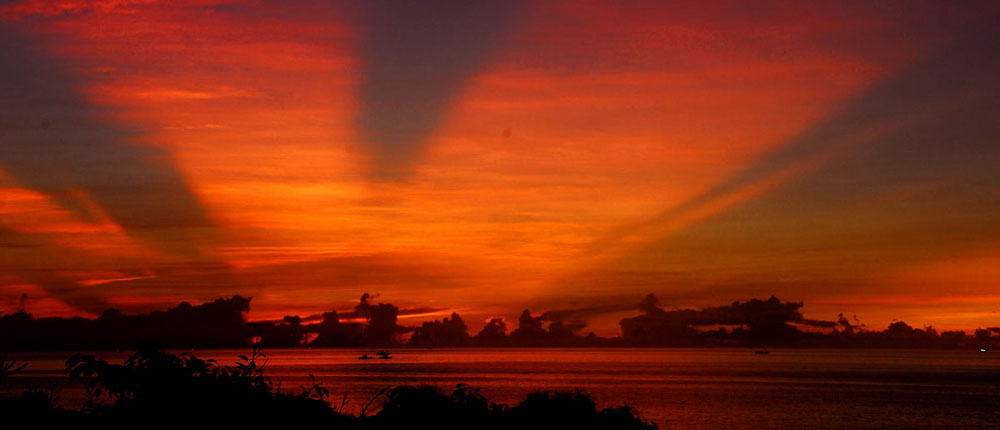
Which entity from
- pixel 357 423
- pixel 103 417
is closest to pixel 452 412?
pixel 357 423

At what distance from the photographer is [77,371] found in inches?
844

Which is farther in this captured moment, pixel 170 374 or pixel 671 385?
pixel 671 385

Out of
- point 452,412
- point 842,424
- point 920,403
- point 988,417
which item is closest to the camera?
point 452,412

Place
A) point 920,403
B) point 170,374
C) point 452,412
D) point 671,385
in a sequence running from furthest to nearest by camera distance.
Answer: point 671,385 < point 920,403 < point 452,412 < point 170,374

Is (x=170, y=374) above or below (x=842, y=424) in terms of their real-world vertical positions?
above

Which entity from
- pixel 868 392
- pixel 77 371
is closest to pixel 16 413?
pixel 77 371

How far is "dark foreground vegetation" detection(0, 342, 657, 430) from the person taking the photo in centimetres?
2298

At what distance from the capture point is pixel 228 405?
2345cm

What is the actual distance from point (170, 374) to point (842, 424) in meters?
95.2

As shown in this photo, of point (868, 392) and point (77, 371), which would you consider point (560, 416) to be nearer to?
point (77, 371)

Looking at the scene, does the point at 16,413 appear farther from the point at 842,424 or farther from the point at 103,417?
the point at 842,424

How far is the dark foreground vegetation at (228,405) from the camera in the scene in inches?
905

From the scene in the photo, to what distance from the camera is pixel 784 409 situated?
122 meters

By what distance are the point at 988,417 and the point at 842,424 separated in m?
23.5
